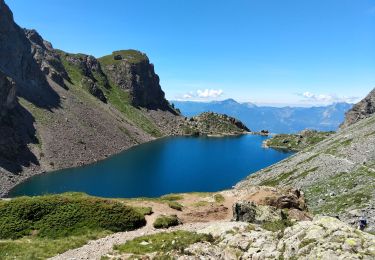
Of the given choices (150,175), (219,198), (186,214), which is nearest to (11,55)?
(150,175)

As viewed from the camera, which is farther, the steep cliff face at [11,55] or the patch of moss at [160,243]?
the steep cliff face at [11,55]

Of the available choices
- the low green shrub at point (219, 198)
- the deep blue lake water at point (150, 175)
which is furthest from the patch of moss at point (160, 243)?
the deep blue lake water at point (150, 175)

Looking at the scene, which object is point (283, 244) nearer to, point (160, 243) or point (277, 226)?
point (277, 226)

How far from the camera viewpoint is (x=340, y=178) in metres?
68.2

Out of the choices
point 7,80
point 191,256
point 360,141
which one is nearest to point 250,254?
point 191,256

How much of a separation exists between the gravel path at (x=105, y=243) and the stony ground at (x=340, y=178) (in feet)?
65.0

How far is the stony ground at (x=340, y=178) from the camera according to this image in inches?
1964

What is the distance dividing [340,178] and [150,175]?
3217 inches

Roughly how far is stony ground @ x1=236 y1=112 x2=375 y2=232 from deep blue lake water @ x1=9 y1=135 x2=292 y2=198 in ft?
90.5

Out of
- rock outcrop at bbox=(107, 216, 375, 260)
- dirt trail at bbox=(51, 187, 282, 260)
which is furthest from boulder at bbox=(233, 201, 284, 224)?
rock outcrop at bbox=(107, 216, 375, 260)

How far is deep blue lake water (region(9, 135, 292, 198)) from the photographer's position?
11750 cm

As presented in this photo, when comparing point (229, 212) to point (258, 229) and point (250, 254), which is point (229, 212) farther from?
point (250, 254)

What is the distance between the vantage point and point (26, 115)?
165 metres

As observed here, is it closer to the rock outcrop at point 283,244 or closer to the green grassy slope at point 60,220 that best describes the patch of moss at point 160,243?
the rock outcrop at point 283,244
